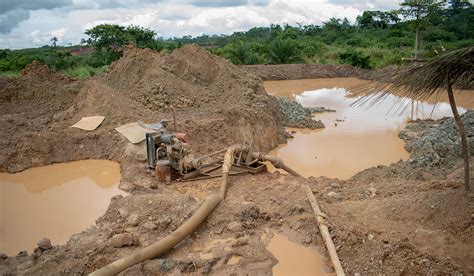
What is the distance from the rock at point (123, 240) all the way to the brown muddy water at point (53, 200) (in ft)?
4.61

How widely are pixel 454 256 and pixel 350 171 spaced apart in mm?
5402

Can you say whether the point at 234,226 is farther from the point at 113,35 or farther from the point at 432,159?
the point at 113,35

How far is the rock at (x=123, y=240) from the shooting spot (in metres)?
5.10

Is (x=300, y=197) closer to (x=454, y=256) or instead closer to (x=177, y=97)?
(x=454, y=256)

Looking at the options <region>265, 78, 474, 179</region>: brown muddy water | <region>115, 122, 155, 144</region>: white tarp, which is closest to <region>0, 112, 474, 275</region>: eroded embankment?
<region>265, 78, 474, 179</region>: brown muddy water

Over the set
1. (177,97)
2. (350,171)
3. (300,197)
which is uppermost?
(177,97)

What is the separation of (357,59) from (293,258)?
23175 mm

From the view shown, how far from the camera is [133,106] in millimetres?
11664

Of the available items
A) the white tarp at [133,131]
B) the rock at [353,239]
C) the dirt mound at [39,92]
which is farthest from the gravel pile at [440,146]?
the dirt mound at [39,92]

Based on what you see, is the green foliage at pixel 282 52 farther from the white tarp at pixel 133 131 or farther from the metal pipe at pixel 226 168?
the metal pipe at pixel 226 168

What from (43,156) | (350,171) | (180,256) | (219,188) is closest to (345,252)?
(180,256)

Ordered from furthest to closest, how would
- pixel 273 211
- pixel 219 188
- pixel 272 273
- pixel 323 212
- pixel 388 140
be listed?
pixel 388 140 → pixel 219 188 → pixel 273 211 → pixel 323 212 → pixel 272 273

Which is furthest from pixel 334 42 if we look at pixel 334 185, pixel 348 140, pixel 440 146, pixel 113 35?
pixel 334 185

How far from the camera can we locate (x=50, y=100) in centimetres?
1363
